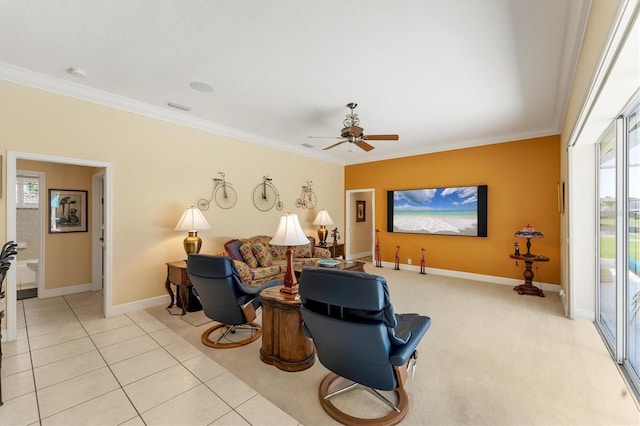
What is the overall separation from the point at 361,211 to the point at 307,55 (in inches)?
251

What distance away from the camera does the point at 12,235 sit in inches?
119

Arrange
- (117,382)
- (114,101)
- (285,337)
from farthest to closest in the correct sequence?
1. (114,101)
2. (285,337)
3. (117,382)

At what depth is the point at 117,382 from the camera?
229 cm

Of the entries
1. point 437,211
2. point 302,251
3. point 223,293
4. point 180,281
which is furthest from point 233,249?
point 437,211

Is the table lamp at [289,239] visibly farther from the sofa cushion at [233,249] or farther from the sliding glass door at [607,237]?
the sliding glass door at [607,237]

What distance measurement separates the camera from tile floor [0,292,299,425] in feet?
6.24

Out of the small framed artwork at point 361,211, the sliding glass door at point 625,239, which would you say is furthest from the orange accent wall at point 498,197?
the sliding glass door at point 625,239

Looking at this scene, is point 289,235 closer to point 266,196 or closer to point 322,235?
point 266,196

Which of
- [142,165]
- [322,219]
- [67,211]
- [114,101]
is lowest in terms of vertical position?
[322,219]

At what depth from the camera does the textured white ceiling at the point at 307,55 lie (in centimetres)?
214

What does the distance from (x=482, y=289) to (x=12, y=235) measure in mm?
6649

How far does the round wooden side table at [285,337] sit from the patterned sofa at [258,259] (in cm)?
165

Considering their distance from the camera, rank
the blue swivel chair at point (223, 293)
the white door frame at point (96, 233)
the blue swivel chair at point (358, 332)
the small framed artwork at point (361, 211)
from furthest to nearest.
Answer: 1. the small framed artwork at point (361, 211)
2. the white door frame at point (96, 233)
3. the blue swivel chair at point (223, 293)
4. the blue swivel chair at point (358, 332)

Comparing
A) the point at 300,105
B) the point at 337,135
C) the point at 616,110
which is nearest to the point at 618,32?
the point at 616,110
